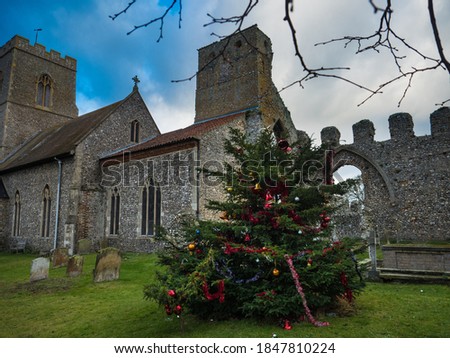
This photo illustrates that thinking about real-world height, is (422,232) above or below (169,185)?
below

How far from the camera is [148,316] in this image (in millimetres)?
5461

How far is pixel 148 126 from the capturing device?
19750mm

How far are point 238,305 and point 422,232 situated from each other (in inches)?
560

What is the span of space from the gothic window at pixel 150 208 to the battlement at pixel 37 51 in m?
17.9

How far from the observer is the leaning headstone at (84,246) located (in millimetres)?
14352

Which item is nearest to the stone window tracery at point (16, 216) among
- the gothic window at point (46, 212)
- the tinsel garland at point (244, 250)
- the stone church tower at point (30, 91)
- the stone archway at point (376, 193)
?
the gothic window at point (46, 212)

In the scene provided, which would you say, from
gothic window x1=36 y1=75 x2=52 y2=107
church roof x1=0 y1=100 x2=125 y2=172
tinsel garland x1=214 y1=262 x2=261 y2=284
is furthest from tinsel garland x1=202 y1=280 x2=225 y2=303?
gothic window x1=36 y1=75 x2=52 y2=107

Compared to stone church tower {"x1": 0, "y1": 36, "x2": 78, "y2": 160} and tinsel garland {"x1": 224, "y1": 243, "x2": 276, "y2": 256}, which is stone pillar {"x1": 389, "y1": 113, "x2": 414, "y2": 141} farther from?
stone church tower {"x1": 0, "y1": 36, "x2": 78, "y2": 160}

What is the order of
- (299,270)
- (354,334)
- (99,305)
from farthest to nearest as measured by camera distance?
(99,305), (299,270), (354,334)

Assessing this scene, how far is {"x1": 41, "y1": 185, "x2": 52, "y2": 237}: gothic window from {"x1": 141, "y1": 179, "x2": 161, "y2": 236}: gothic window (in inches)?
224

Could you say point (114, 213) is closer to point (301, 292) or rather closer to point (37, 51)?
point (301, 292)
